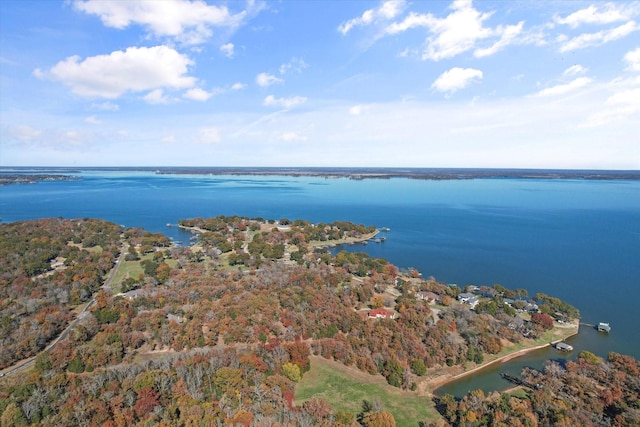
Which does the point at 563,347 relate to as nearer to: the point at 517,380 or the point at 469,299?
the point at 517,380

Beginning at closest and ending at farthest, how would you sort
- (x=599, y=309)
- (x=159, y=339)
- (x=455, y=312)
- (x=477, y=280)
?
(x=159, y=339), (x=455, y=312), (x=599, y=309), (x=477, y=280)

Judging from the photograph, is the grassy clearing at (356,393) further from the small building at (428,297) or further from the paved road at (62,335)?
the paved road at (62,335)

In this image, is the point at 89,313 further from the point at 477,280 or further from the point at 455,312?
the point at 477,280

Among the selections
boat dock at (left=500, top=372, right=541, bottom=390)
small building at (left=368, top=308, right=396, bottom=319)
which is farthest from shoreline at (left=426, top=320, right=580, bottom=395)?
small building at (left=368, top=308, right=396, bottom=319)

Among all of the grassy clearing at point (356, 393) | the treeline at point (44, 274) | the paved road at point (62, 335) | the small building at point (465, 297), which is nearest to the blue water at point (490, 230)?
the small building at point (465, 297)

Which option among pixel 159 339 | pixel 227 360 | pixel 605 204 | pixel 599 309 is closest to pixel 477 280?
pixel 599 309

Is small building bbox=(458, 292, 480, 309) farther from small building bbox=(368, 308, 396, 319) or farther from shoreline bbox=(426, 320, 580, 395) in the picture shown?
small building bbox=(368, 308, 396, 319)
